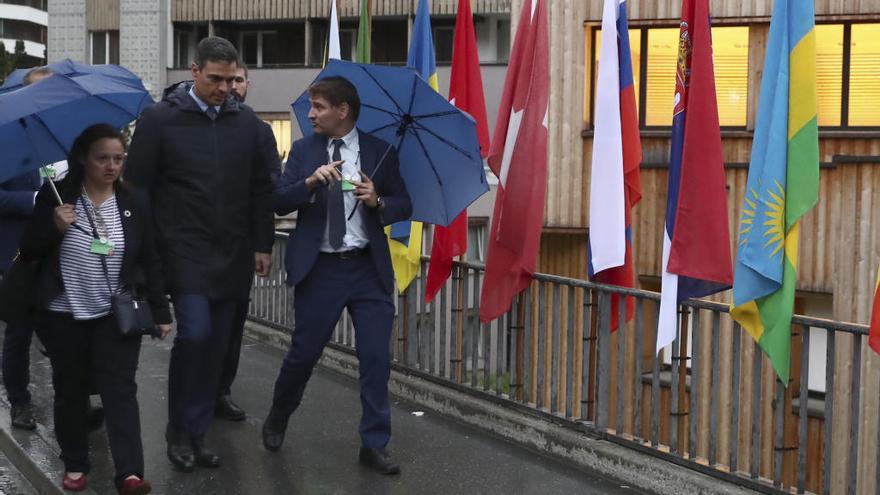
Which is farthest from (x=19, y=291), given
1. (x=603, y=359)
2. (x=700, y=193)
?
(x=700, y=193)

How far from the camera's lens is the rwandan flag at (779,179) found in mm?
6617

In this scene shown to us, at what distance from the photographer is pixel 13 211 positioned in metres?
7.84

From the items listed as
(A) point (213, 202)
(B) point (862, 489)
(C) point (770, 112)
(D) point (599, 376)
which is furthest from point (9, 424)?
(B) point (862, 489)

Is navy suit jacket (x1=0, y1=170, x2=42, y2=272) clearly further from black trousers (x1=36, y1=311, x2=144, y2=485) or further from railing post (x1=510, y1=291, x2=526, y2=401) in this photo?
railing post (x1=510, y1=291, x2=526, y2=401)

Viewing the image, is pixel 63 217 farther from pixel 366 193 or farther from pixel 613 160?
pixel 613 160

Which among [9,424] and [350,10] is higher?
[350,10]

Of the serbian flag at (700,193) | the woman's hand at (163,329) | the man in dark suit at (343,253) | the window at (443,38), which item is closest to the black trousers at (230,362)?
the man in dark suit at (343,253)

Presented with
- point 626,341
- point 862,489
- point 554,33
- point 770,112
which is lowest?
point 862,489

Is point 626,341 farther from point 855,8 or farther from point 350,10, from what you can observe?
point 350,10

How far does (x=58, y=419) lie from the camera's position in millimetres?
6469

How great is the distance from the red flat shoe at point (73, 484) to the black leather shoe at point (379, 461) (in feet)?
4.67

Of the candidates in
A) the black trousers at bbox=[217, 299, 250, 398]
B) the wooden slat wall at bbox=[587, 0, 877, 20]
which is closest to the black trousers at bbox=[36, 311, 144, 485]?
the black trousers at bbox=[217, 299, 250, 398]

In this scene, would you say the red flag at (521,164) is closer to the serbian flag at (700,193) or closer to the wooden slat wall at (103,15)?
the serbian flag at (700,193)

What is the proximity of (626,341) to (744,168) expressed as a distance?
40.9ft
